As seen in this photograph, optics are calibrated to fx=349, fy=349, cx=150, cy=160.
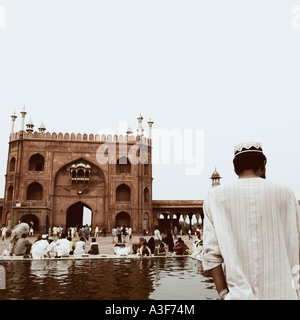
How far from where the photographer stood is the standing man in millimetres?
1341

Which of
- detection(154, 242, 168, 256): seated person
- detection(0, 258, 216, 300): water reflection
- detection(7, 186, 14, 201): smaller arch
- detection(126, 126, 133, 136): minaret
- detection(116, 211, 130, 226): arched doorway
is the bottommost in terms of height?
detection(0, 258, 216, 300): water reflection

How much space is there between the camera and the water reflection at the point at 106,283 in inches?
214

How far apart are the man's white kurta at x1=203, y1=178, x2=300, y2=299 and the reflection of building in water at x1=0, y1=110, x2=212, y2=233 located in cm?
2680

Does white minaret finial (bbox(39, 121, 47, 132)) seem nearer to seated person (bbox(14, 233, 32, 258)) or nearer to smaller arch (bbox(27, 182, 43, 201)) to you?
smaller arch (bbox(27, 182, 43, 201))

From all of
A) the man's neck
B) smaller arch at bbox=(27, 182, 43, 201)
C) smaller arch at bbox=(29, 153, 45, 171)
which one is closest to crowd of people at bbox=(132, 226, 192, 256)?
the man's neck

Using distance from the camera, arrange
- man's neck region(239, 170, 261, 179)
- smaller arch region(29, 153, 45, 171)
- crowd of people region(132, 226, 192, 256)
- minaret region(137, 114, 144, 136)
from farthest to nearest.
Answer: minaret region(137, 114, 144, 136) → smaller arch region(29, 153, 45, 171) → crowd of people region(132, 226, 192, 256) → man's neck region(239, 170, 261, 179)

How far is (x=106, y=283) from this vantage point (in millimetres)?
6613

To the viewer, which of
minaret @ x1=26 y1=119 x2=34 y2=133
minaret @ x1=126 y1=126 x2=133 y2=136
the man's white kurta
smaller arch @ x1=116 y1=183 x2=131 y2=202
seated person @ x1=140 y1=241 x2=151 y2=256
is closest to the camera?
the man's white kurta

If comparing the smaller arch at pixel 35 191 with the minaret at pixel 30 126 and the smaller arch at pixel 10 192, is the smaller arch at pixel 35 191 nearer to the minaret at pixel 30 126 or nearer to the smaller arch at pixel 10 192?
the smaller arch at pixel 10 192

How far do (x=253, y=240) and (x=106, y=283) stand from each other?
5747 millimetres

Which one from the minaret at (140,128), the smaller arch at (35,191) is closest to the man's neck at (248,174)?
the smaller arch at (35,191)

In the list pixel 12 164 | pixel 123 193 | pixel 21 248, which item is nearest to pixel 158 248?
pixel 21 248

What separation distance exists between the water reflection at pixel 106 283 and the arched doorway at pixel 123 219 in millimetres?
19681
